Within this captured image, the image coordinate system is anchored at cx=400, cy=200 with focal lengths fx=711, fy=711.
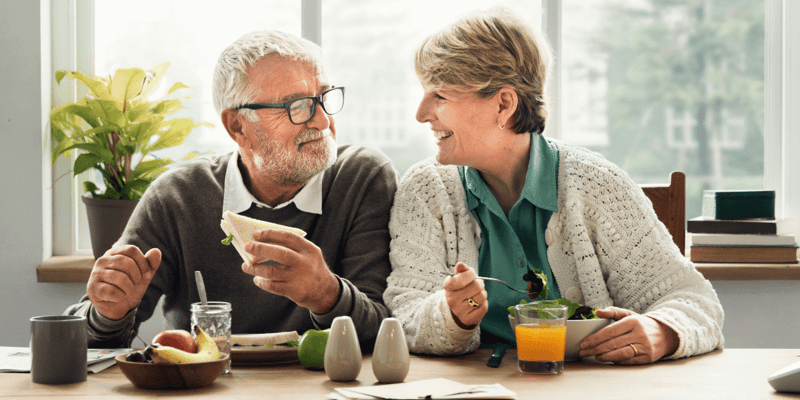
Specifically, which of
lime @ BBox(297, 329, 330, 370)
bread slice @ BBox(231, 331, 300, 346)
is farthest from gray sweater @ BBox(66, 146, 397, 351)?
lime @ BBox(297, 329, 330, 370)

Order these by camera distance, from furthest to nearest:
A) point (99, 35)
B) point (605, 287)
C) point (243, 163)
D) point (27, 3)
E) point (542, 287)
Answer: point (99, 35) < point (27, 3) < point (243, 163) < point (605, 287) < point (542, 287)

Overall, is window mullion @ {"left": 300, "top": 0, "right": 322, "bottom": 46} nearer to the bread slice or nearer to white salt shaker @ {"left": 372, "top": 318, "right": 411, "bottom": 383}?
the bread slice

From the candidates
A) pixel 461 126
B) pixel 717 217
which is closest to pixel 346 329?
pixel 461 126

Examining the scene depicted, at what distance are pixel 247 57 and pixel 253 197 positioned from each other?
0.37 m

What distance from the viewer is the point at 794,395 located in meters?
1.18

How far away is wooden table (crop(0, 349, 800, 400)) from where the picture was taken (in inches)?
46.8

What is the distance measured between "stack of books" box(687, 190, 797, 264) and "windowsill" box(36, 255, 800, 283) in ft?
0.14

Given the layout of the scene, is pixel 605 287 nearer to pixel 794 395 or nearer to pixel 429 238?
pixel 429 238

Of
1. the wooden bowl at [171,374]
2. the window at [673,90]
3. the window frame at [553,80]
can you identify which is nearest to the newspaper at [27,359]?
the wooden bowl at [171,374]

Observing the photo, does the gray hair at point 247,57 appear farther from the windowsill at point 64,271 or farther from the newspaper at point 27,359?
the windowsill at point 64,271

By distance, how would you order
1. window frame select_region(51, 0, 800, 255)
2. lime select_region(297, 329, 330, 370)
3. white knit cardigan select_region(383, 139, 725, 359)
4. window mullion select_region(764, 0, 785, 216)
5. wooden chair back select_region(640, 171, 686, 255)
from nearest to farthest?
lime select_region(297, 329, 330, 370) < white knit cardigan select_region(383, 139, 725, 359) < wooden chair back select_region(640, 171, 686, 255) < window frame select_region(51, 0, 800, 255) < window mullion select_region(764, 0, 785, 216)

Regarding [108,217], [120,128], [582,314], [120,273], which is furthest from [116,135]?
[582,314]

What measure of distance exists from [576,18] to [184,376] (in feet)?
7.57

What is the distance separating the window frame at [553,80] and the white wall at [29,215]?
0.07m
